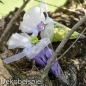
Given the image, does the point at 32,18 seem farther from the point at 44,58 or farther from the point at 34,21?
the point at 44,58

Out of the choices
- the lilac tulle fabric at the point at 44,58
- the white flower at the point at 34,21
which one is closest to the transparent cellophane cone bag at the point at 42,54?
the lilac tulle fabric at the point at 44,58

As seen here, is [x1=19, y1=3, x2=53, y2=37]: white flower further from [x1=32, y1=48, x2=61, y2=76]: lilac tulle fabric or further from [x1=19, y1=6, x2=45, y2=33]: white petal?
[x1=32, y1=48, x2=61, y2=76]: lilac tulle fabric

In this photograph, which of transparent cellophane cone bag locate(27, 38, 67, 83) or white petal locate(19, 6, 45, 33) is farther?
white petal locate(19, 6, 45, 33)

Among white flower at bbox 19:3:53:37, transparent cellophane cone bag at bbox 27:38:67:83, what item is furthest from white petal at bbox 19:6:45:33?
transparent cellophane cone bag at bbox 27:38:67:83

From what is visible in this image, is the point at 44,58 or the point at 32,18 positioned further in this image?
the point at 32,18

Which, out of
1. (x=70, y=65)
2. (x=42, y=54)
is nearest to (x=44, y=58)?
(x=42, y=54)

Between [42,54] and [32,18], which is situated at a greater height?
[32,18]

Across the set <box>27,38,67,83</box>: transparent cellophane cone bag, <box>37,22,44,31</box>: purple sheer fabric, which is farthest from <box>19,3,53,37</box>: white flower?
<box>27,38,67,83</box>: transparent cellophane cone bag

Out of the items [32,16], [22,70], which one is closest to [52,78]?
[22,70]

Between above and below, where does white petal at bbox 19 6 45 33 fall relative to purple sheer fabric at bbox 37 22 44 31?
above

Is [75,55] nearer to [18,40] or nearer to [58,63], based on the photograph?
[58,63]

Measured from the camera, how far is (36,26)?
1.83 m

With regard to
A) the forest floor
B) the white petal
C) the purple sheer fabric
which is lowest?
the forest floor

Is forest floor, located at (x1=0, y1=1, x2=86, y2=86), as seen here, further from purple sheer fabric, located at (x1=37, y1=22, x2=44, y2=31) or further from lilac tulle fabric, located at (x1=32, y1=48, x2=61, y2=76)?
purple sheer fabric, located at (x1=37, y1=22, x2=44, y2=31)
